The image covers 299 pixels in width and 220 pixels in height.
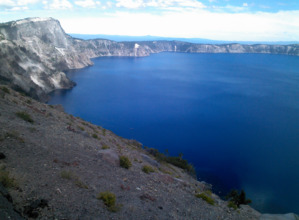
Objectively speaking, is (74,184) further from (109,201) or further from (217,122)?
(217,122)

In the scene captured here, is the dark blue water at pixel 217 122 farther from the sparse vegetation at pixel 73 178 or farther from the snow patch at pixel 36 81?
the sparse vegetation at pixel 73 178

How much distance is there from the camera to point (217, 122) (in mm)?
47688

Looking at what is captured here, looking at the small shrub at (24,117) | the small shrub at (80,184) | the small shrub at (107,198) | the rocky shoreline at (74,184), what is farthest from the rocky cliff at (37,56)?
the small shrub at (107,198)

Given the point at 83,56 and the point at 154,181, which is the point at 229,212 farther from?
the point at 83,56

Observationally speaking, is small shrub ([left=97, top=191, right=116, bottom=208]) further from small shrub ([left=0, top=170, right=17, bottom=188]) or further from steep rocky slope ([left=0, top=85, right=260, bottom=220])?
small shrub ([left=0, top=170, right=17, bottom=188])

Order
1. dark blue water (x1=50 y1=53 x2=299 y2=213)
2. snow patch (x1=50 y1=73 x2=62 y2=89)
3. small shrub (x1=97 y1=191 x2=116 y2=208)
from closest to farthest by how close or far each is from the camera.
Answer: small shrub (x1=97 y1=191 x2=116 y2=208), dark blue water (x1=50 y1=53 x2=299 y2=213), snow patch (x1=50 y1=73 x2=62 y2=89)

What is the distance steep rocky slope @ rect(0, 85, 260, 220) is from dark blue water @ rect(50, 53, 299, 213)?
18.7 m

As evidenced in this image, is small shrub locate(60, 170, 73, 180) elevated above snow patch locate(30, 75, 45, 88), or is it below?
above

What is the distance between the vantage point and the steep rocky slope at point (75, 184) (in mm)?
6273

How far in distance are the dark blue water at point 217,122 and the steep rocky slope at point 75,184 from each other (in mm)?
18682

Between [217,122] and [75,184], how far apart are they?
143 ft

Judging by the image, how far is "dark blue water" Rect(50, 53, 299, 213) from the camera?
1180 inches

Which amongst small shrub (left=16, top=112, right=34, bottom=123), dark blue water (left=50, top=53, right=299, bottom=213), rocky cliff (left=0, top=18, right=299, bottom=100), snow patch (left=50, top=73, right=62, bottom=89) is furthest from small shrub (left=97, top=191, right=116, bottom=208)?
snow patch (left=50, top=73, right=62, bottom=89)

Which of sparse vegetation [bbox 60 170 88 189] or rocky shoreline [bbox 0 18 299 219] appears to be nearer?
rocky shoreline [bbox 0 18 299 219]
